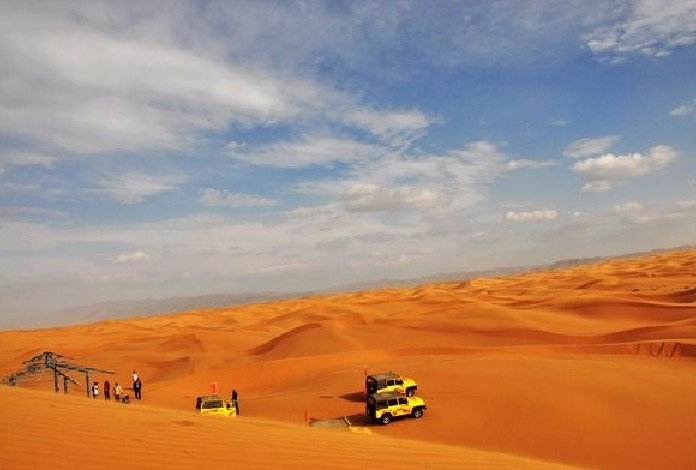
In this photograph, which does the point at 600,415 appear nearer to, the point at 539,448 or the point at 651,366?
the point at 539,448

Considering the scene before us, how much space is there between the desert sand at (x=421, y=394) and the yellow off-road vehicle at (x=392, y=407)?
0.29 meters

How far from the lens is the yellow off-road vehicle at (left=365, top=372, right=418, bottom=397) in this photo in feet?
58.7

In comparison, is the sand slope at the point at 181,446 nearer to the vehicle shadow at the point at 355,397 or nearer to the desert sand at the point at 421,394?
the desert sand at the point at 421,394

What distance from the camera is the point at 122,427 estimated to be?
8867mm

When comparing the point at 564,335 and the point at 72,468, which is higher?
the point at 72,468

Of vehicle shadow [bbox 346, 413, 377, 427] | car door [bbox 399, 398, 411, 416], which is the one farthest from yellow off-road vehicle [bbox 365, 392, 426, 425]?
vehicle shadow [bbox 346, 413, 377, 427]

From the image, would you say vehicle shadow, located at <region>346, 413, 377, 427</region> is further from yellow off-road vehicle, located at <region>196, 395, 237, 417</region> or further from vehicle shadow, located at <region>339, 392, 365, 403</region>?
yellow off-road vehicle, located at <region>196, 395, 237, 417</region>

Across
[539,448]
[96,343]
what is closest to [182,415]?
[539,448]

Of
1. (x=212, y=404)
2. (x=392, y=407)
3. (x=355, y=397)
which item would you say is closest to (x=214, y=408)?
(x=212, y=404)

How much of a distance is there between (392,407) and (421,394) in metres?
2.55

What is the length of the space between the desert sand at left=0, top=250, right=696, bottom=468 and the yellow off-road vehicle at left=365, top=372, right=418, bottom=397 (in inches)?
22.4

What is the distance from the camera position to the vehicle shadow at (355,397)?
19.5 m

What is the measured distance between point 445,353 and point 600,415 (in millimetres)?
12911

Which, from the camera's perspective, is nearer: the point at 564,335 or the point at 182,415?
the point at 182,415
